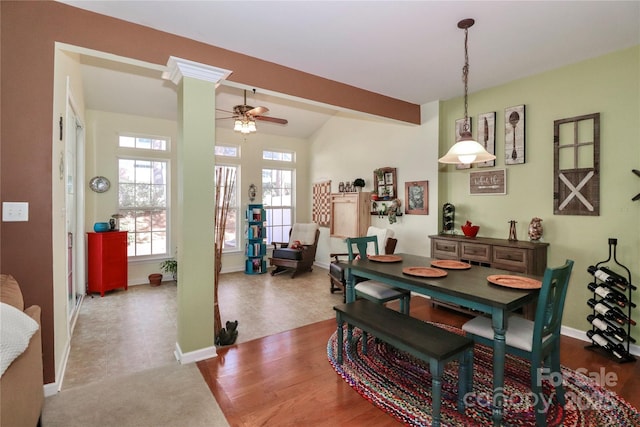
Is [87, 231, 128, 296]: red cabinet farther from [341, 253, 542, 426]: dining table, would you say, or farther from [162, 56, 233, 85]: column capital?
[341, 253, 542, 426]: dining table

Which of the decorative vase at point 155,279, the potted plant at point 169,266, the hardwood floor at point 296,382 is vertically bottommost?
the hardwood floor at point 296,382

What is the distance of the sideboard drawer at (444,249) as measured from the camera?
370 cm

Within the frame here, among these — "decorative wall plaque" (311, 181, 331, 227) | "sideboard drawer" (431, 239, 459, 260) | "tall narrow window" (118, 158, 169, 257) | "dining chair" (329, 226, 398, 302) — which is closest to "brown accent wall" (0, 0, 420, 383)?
"dining chair" (329, 226, 398, 302)

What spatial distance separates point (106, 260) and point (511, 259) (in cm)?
521

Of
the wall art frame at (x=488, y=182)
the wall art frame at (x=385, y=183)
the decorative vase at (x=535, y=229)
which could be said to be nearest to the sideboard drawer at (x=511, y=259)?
the decorative vase at (x=535, y=229)

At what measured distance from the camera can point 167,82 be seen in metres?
4.33

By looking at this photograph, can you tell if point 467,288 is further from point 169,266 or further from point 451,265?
point 169,266

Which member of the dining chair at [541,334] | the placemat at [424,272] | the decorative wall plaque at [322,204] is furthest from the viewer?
the decorative wall plaque at [322,204]

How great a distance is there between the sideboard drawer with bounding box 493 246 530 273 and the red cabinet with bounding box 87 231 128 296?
4.95 meters

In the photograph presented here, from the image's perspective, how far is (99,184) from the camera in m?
4.74

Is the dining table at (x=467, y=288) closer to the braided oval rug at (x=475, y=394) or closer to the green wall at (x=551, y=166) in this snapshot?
the braided oval rug at (x=475, y=394)

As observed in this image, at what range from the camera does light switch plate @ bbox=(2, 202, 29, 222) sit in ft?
6.49

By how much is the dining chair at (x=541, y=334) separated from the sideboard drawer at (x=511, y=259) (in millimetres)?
1237

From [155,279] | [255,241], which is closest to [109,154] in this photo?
[155,279]
